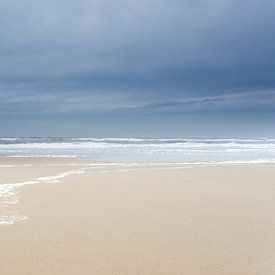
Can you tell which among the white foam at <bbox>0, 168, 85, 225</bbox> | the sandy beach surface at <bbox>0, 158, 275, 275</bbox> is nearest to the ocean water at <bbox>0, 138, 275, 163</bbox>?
the white foam at <bbox>0, 168, 85, 225</bbox>

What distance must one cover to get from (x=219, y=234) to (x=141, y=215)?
58.8 inches

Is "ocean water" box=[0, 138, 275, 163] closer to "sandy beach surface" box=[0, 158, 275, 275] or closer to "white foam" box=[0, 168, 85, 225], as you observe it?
"white foam" box=[0, 168, 85, 225]

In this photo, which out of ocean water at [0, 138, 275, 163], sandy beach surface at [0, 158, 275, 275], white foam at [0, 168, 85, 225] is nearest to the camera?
sandy beach surface at [0, 158, 275, 275]

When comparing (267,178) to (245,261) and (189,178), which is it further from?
(245,261)

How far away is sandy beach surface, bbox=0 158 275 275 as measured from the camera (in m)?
4.05

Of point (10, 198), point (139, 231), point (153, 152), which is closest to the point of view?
point (139, 231)

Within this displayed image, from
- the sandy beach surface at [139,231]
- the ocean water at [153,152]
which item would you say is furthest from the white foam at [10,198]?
the ocean water at [153,152]

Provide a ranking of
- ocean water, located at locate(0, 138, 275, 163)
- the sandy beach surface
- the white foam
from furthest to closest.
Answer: ocean water, located at locate(0, 138, 275, 163)
the white foam
the sandy beach surface

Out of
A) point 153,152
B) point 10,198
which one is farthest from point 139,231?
point 153,152

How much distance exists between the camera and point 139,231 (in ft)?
17.4

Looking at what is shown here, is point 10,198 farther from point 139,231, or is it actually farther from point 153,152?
point 153,152

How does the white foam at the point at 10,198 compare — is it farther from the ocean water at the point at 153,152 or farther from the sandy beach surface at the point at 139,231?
the ocean water at the point at 153,152

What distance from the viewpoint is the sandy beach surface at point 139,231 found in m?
4.05

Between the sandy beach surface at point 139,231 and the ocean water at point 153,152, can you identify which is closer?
the sandy beach surface at point 139,231
